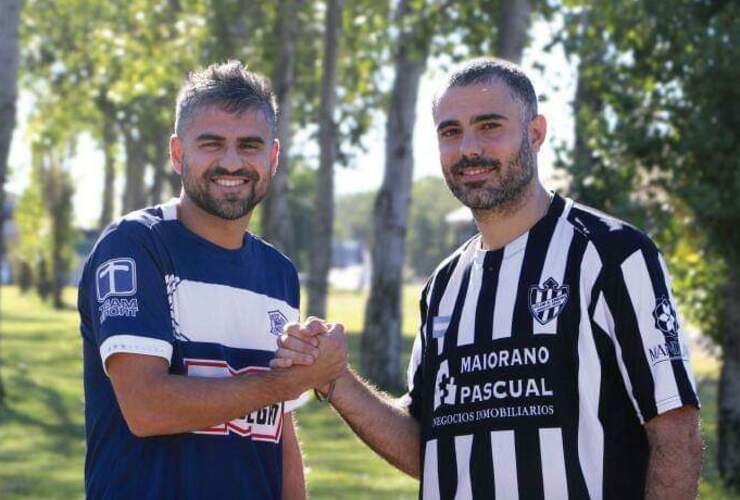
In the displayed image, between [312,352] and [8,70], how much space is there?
1234cm

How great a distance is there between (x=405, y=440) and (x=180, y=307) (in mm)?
1019

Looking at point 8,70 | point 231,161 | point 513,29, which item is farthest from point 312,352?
point 8,70

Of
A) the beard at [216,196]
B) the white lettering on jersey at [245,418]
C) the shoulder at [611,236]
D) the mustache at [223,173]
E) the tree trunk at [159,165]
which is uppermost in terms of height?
the tree trunk at [159,165]

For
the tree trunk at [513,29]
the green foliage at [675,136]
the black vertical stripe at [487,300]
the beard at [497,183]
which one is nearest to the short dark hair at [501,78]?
the beard at [497,183]

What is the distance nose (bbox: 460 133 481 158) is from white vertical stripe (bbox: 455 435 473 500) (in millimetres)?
918

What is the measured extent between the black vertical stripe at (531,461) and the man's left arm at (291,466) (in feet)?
2.78

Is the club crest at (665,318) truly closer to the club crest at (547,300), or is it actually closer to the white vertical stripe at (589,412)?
the white vertical stripe at (589,412)

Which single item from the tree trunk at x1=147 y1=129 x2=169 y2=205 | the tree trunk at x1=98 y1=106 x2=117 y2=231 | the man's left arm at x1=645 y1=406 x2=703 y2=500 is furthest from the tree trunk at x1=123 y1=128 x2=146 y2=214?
the man's left arm at x1=645 y1=406 x2=703 y2=500

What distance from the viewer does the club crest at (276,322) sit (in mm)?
4312

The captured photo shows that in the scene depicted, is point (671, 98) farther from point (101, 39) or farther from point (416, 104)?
point (101, 39)

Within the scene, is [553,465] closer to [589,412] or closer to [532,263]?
[589,412]

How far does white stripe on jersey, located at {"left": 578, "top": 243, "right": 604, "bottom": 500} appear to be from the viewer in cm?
396

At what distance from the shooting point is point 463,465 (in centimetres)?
415

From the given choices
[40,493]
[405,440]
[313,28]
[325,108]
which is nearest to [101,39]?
[313,28]
